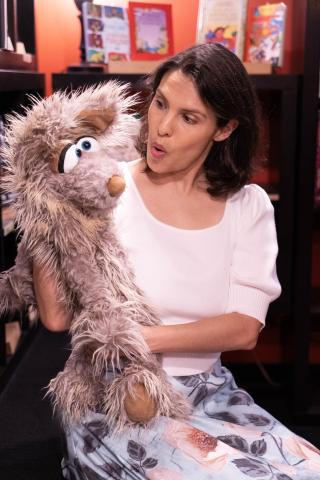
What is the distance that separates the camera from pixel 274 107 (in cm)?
262

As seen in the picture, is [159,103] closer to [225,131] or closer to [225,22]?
[225,131]

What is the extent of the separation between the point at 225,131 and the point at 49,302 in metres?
0.54

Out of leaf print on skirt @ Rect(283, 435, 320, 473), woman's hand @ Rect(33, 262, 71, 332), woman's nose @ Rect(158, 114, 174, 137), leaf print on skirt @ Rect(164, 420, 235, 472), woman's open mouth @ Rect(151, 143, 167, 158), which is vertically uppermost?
woman's nose @ Rect(158, 114, 174, 137)

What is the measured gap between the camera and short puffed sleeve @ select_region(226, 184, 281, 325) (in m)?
1.48

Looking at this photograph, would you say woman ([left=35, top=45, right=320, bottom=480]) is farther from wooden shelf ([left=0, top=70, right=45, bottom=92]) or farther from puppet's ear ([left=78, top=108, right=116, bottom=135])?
wooden shelf ([left=0, top=70, right=45, bottom=92])

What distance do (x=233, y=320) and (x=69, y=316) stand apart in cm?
35

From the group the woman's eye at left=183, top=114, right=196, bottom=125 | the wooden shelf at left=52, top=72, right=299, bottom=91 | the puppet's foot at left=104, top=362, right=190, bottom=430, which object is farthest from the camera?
the wooden shelf at left=52, top=72, right=299, bottom=91

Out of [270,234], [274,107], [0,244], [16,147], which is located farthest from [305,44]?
[16,147]


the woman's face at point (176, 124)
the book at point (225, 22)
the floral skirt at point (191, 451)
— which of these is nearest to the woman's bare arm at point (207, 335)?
the floral skirt at point (191, 451)

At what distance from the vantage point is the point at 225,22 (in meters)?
2.46

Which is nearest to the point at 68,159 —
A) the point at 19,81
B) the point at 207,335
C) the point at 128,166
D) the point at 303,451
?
the point at 128,166

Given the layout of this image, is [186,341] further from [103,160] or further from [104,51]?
[104,51]

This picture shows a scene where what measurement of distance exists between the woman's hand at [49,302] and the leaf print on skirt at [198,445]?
0.95 ft

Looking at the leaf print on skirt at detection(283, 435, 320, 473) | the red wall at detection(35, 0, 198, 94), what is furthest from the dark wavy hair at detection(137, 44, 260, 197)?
the red wall at detection(35, 0, 198, 94)
